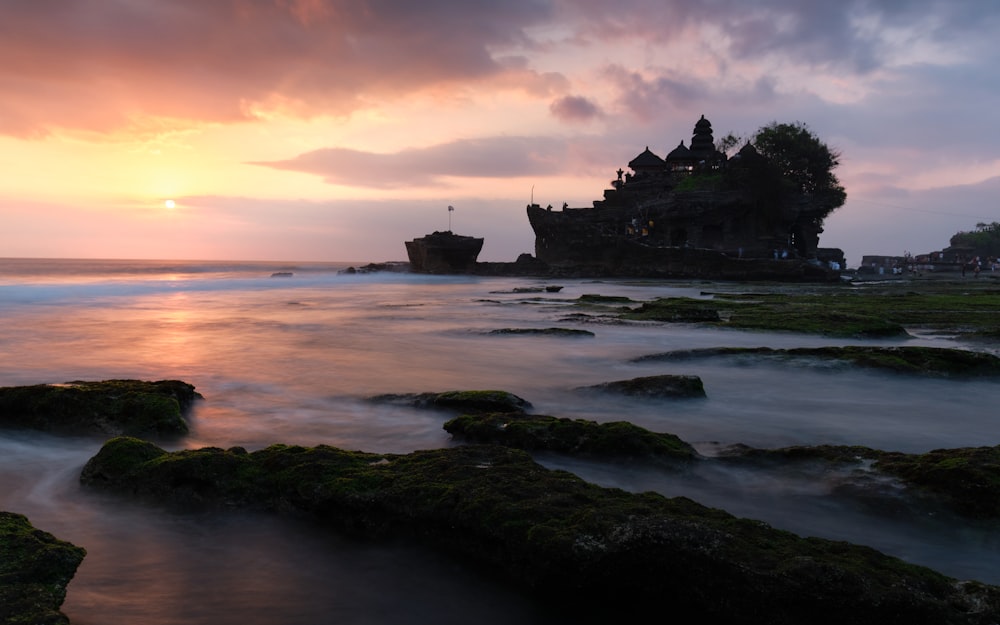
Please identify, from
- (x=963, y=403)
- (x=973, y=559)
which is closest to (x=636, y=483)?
(x=973, y=559)

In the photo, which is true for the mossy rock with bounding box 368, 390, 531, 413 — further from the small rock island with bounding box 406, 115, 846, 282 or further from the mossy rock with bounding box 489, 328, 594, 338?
the small rock island with bounding box 406, 115, 846, 282

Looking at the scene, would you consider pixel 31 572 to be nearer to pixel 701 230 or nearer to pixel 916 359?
pixel 916 359

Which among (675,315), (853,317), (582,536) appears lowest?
(582,536)

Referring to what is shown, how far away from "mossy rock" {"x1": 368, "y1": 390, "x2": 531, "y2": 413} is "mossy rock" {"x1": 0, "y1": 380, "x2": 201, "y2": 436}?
2696 mm

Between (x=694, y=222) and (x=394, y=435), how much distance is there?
6486 centimetres

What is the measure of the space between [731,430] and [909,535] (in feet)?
9.37

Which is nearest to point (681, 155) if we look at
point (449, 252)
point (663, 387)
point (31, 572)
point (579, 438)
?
point (449, 252)

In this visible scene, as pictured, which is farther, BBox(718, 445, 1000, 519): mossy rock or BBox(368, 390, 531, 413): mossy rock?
BBox(368, 390, 531, 413): mossy rock

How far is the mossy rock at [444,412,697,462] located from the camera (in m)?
5.55

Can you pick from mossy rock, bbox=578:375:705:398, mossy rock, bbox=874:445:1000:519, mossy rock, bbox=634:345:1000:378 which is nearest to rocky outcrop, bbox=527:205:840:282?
mossy rock, bbox=634:345:1000:378

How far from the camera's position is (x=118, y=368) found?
11.2 meters

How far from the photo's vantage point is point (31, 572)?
300 cm

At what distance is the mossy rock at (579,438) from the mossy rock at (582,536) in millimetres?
967

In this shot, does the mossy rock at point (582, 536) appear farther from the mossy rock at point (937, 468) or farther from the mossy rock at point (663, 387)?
the mossy rock at point (663, 387)
